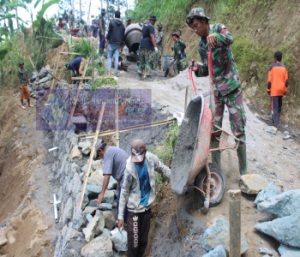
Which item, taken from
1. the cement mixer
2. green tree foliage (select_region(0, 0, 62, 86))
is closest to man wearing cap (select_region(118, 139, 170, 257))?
the cement mixer

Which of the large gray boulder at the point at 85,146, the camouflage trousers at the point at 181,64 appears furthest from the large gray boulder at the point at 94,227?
the camouflage trousers at the point at 181,64

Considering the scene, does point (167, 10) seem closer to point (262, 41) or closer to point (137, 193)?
point (262, 41)

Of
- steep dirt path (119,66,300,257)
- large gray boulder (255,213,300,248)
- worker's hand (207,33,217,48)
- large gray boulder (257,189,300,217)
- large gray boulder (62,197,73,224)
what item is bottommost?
large gray boulder (62,197,73,224)

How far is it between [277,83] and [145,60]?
500 cm

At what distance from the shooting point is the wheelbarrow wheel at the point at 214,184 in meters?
4.73

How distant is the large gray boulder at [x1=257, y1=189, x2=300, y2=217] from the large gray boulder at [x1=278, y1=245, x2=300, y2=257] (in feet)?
1.07

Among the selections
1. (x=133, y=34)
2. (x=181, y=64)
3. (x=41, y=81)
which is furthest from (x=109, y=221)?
(x=41, y=81)

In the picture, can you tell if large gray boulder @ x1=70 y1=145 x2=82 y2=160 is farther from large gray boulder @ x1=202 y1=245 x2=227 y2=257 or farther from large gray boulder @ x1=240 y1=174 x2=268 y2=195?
large gray boulder @ x1=202 y1=245 x2=227 y2=257

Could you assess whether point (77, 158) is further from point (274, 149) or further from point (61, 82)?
point (61, 82)

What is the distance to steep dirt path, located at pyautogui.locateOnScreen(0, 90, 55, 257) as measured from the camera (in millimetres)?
8372

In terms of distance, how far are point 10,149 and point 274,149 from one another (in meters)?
10.1

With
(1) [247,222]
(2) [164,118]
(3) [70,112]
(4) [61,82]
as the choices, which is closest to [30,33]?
(4) [61,82]

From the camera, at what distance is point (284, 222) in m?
3.97

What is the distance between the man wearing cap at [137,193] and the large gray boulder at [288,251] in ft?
5.06
